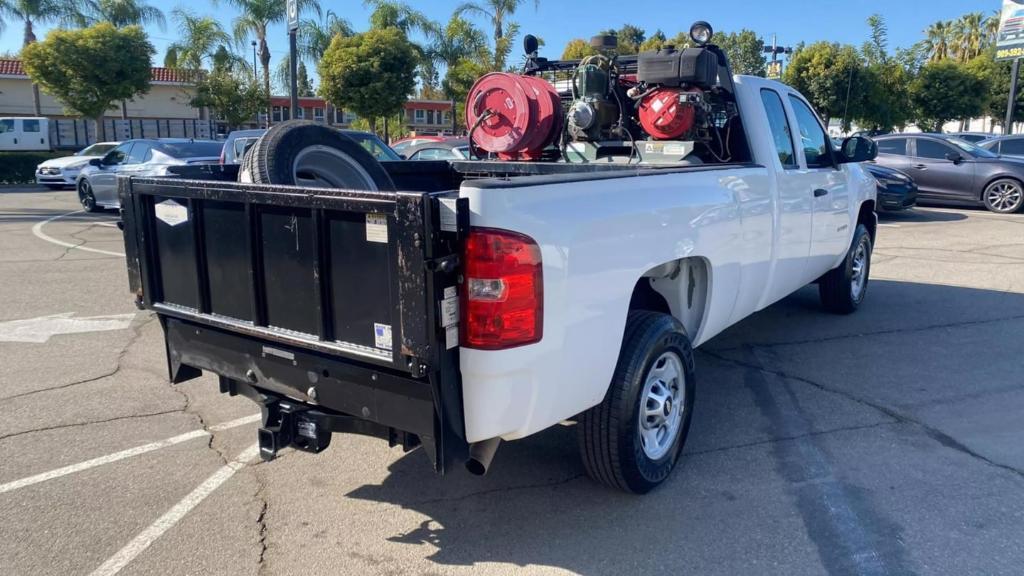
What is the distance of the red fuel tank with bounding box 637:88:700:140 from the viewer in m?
5.21

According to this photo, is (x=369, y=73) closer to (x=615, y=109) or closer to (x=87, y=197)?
(x=87, y=197)

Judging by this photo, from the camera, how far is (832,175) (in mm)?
6078

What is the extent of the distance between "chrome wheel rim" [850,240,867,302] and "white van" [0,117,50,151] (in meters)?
36.6

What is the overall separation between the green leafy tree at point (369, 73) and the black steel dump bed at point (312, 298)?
931 inches

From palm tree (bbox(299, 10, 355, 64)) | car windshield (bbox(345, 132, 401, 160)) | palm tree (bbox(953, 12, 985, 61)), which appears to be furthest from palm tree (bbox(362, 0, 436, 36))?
palm tree (bbox(953, 12, 985, 61))

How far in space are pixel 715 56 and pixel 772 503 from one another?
3.04 m

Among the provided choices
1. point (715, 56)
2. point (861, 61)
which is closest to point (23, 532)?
point (715, 56)

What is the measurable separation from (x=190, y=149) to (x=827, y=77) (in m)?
25.4

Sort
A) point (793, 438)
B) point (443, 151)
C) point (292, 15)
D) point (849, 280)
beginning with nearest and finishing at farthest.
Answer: point (793, 438)
point (849, 280)
point (443, 151)
point (292, 15)

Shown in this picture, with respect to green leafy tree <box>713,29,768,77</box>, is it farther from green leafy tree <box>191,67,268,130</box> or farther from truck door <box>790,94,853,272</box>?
truck door <box>790,94,853,272</box>

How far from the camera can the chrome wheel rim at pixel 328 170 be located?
3945 millimetres

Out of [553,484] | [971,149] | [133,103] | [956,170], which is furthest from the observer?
[133,103]

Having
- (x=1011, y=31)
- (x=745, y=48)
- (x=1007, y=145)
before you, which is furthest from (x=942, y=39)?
(x=1007, y=145)

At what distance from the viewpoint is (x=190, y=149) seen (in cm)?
1541
